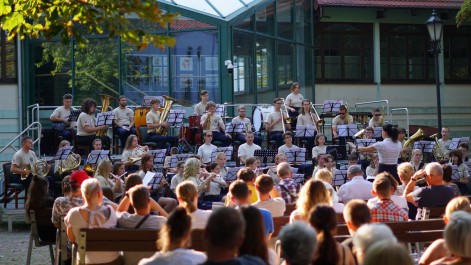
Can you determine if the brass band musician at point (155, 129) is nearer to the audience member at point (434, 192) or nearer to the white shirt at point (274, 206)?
the audience member at point (434, 192)

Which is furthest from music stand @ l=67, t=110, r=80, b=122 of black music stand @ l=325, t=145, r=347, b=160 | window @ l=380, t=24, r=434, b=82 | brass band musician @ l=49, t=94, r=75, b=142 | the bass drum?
window @ l=380, t=24, r=434, b=82

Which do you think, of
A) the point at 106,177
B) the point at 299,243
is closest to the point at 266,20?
the point at 106,177

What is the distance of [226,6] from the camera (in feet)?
86.2

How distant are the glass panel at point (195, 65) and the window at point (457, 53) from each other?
11475 mm

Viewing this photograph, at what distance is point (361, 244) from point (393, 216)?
368 cm

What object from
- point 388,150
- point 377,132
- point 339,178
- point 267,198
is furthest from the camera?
point 377,132

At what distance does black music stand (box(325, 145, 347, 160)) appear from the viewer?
866 inches

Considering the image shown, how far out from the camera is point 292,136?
2262cm

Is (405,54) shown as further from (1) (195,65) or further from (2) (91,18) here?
(2) (91,18)

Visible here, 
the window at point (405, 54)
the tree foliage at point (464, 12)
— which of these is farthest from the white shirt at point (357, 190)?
the window at point (405, 54)

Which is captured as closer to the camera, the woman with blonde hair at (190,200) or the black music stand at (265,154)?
the woman with blonde hair at (190,200)

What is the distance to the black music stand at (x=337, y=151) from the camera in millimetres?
21984

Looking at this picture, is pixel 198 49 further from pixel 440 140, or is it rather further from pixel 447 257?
pixel 447 257

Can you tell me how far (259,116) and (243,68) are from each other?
3.20m
